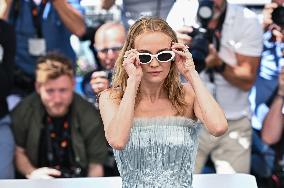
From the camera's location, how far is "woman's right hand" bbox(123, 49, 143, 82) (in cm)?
294

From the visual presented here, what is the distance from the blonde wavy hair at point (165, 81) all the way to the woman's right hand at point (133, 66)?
113mm

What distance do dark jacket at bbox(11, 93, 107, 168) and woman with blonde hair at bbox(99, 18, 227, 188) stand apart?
2669mm

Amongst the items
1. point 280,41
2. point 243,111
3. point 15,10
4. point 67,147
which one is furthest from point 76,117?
point 280,41

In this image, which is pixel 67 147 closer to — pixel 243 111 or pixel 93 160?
pixel 93 160

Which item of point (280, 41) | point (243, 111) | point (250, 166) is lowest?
point (250, 166)

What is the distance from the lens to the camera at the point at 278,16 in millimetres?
5832

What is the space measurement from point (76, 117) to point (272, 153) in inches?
64.7

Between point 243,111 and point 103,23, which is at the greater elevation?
point 103,23

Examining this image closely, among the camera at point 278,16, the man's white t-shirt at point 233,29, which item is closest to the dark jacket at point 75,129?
the man's white t-shirt at point 233,29

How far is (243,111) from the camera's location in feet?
19.3

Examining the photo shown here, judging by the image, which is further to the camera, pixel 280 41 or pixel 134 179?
pixel 280 41

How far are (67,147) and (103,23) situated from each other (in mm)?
1040

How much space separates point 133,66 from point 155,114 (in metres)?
0.24

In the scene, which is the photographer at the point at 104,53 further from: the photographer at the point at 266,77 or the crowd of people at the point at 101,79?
the photographer at the point at 266,77
